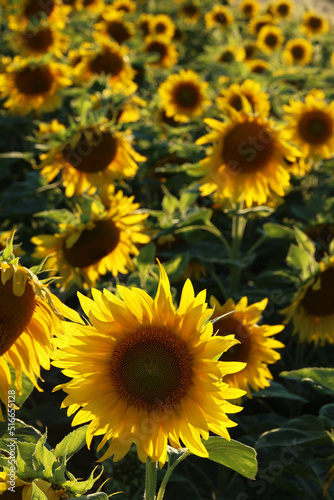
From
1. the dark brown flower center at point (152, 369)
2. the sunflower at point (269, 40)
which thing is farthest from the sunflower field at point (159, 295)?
the sunflower at point (269, 40)

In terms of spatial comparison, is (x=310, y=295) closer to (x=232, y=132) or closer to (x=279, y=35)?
(x=232, y=132)

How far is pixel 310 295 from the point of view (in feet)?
6.19

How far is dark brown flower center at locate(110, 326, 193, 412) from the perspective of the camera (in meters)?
1.06

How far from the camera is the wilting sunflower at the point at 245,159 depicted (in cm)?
212

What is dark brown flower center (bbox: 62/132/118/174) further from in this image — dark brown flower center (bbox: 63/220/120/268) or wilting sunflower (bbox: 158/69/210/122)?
wilting sunflower (bbox: 158/69/210/122)

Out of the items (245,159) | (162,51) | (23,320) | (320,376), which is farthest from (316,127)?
(162,51)

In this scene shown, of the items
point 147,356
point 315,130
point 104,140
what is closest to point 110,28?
point 315,130

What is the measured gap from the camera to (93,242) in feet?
6.21

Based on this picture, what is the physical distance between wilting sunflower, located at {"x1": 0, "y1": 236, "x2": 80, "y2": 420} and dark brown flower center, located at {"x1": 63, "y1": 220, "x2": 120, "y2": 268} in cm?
A: 65

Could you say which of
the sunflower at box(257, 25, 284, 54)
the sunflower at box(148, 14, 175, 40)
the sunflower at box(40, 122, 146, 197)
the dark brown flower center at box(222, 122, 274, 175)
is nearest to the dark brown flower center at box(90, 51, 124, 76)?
the sunflower at box(40, 122, 146, 197)

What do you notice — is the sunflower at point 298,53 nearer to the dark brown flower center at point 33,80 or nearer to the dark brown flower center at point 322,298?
the dark brown flower center at point 33,80

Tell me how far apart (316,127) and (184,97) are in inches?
42.6

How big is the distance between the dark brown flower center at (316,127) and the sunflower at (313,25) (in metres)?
4.67

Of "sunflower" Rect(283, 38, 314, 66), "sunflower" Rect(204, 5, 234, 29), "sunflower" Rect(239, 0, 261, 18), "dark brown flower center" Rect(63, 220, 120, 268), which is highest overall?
"dark brown flower center" Rect(63, 220, 120, 268)
